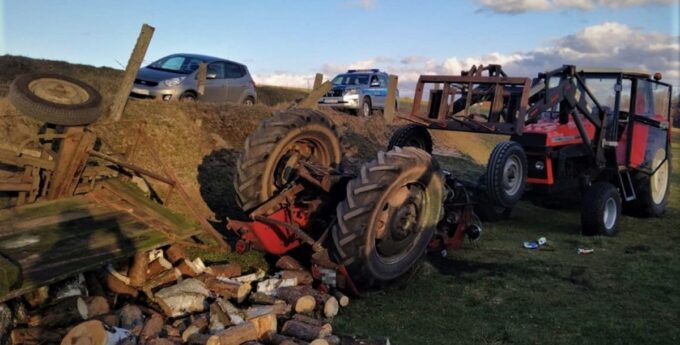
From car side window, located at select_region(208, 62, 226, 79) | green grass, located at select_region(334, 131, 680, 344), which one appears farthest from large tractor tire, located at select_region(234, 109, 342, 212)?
Result: car side window, located at select_region(208, 62, 226, 79)

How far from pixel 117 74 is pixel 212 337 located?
21049 mm

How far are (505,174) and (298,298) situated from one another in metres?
3.54

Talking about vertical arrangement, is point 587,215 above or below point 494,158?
below

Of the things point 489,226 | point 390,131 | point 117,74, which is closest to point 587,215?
point 489,226

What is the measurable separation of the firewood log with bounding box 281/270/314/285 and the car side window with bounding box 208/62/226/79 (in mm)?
10409

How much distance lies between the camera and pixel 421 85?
837 cm

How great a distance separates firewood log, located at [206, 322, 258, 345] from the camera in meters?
3.88

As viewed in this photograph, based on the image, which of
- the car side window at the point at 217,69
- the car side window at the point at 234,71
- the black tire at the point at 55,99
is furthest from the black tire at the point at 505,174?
the car side window at the point at 234,71

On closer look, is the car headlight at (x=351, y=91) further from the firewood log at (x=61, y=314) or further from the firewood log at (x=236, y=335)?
the firewood log at (x=236, y=335)

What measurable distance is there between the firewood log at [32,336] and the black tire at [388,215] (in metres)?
2.28

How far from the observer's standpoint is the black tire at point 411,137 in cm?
825

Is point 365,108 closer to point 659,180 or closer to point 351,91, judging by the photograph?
point 351,91

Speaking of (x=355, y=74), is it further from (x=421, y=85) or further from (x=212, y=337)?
(x=212, y=337)

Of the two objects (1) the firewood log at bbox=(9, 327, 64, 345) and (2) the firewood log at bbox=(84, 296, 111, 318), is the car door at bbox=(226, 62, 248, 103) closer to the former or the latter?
(2) the firewood log at bbox=(84, 296, 111, 318)
